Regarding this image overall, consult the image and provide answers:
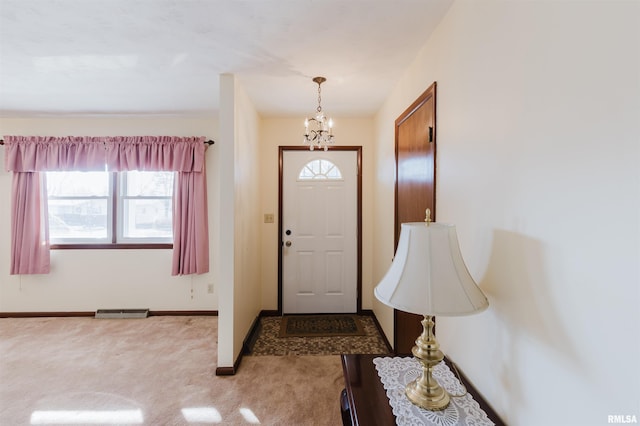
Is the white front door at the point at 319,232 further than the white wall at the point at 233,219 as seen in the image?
Yes

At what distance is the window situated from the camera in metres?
3.43

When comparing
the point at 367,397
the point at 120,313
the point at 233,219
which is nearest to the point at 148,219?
the point at 120,313

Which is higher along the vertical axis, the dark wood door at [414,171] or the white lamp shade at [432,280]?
the dark wood door at [414,171]

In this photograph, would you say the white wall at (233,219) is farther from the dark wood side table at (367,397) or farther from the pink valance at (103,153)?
the dark wood side table at (367,397)

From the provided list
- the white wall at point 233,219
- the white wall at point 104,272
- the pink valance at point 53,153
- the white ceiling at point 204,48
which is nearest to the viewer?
the white ceiling at point 204,48

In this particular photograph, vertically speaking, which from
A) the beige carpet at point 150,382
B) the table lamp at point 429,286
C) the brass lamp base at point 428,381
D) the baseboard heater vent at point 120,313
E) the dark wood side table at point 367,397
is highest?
the table lamp at point 429,286

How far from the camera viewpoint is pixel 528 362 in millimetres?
911

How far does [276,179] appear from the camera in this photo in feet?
11.3

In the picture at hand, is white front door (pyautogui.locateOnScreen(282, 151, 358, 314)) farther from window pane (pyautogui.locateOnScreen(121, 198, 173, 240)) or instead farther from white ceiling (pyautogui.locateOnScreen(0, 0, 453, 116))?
window pane (pyautogui.locateOnScreen(121, 198, 173, 240))

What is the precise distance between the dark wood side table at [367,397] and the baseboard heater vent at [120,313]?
3.04 metres

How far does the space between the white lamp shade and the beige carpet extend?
4.23 feet

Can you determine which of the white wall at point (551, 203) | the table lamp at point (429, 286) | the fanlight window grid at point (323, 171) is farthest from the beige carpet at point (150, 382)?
the fanlight window grid at point (323, 171)

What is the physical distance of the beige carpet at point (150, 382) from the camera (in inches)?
71.9

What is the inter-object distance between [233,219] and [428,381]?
173 centimetres
